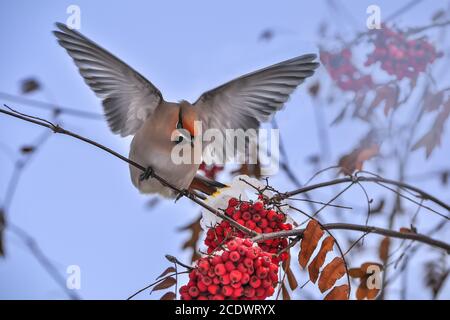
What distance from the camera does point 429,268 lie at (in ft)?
6.88

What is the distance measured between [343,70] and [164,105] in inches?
24.5

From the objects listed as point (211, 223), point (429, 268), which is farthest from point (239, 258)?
point (429, 268)

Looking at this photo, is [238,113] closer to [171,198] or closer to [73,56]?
[171,198]

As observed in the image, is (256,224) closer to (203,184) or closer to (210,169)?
A: (203,184)

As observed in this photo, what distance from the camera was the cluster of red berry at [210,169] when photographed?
217cm

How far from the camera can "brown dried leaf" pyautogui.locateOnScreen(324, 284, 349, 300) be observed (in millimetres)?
1325

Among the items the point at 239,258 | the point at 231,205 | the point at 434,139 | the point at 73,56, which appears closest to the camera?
the point at 239,258

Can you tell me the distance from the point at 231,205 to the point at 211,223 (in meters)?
0.07

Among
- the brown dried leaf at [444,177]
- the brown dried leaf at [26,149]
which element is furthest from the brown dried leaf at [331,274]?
the brown dried leaf at [26,149]

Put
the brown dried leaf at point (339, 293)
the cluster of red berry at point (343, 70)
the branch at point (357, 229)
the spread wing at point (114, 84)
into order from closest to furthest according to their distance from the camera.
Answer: the branch at point (357, 229)
the brown dried leaf at point (339, 293)
the spread wing at point (114, 84)
the cluster of red berry at point (343, 70)

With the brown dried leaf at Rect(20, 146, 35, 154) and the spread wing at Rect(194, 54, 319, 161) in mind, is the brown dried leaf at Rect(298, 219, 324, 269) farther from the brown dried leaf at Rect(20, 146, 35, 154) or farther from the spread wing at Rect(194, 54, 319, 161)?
the brown dried leaf at Rect(20, 146, 35, 154)

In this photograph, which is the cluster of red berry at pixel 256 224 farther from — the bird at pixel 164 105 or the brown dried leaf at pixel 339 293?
the bird at pixel 164 105

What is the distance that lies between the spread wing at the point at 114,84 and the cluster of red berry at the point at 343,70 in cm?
59
